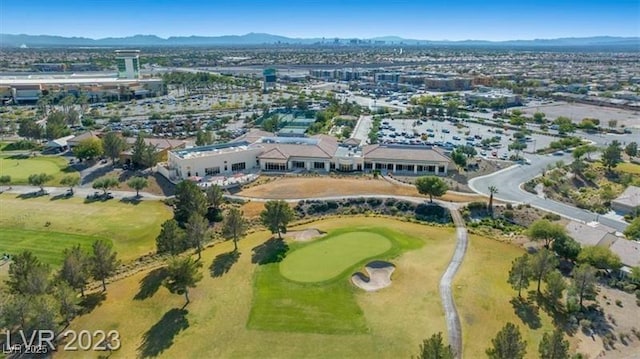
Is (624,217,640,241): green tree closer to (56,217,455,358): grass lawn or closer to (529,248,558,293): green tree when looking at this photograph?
(529,248,558,293): green tree

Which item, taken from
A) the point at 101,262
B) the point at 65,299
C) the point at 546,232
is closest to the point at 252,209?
the point at 101,262

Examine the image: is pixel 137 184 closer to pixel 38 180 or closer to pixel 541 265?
pixel 38 180

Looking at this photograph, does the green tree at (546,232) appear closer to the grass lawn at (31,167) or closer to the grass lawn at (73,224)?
the grass lawn at (73,224)

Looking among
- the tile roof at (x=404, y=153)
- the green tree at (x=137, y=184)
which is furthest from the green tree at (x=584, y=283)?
the green tree at (x=137, y=184)

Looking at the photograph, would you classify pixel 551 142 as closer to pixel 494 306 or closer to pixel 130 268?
pixel 494 306

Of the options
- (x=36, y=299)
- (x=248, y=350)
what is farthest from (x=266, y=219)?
(x=36, y=299)

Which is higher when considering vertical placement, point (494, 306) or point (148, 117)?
point (148, 117)
